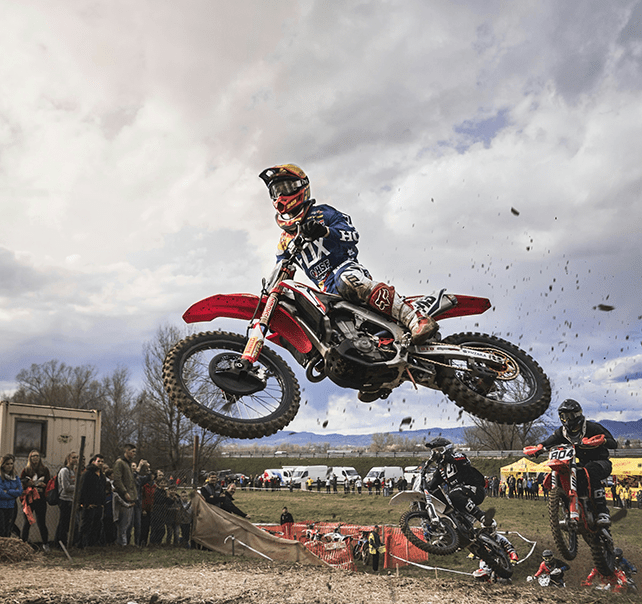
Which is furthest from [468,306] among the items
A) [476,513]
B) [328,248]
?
[476,513]

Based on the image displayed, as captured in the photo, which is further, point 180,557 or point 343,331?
point 180,557

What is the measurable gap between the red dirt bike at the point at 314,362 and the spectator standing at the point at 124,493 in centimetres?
898

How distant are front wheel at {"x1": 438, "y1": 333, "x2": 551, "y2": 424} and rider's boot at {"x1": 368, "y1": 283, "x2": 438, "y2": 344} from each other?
0.46 m

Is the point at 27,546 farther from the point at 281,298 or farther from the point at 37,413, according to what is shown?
the point at 281,298

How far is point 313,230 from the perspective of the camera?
534 cm

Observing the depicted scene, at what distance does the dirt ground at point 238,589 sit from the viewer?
30.9 feet

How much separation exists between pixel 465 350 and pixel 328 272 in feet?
5.00

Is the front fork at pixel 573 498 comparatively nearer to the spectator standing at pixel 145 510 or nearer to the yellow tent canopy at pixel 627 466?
the spectator standing at pixel 145 510

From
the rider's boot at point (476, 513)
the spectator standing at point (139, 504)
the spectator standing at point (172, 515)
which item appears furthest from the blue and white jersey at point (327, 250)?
the spectator standing at point (172, 515)

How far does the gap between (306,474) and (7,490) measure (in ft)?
141

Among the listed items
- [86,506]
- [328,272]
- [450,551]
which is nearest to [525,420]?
[328,272]

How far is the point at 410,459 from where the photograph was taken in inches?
2295

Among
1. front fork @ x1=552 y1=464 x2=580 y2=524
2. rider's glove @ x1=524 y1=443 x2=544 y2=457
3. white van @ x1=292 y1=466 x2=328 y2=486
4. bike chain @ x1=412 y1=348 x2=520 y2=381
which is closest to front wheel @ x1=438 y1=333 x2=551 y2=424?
bike chain @ x1=412 y1=348 x2=520 y2=381

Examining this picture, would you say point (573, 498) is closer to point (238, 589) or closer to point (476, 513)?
point (476, 513)
